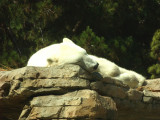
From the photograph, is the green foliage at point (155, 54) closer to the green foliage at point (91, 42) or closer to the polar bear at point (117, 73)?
A: the green foliage at point (91, 42)

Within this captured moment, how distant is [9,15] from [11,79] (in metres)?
4.95

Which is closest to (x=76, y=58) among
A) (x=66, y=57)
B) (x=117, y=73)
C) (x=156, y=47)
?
(x=66, y=57)

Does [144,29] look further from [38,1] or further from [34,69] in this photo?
[34,69]

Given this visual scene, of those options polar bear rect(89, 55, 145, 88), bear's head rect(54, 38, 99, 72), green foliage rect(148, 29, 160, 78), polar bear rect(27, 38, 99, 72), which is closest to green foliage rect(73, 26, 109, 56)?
green foliage rect(148, 29, 160, 78)

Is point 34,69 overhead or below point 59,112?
overhead

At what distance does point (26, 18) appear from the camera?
913 cm

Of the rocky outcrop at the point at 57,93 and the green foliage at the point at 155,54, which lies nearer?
the rocky outcrop at the point at 57,93

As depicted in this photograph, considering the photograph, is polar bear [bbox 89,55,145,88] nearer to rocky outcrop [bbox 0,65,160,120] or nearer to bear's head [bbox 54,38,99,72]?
bear's head [bbox 54,38,99,72]

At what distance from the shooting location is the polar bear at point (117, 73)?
19.6ft

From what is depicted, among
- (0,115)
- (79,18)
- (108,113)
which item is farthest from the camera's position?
(79,18)

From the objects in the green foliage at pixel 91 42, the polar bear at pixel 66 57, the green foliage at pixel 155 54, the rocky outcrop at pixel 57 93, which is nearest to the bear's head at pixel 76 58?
the polar bear at pixel 66 57

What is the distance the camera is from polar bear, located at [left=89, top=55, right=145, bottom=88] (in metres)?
5.98

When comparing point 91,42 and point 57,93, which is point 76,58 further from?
point 91,42

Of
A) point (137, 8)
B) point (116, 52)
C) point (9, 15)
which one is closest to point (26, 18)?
point (9, 15)
